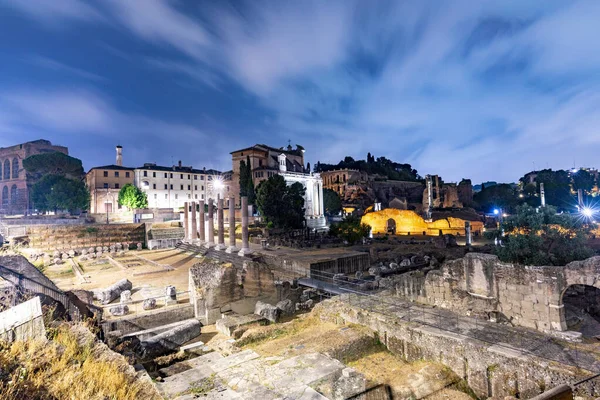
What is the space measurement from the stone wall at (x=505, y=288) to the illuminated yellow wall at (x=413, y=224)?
3206 centimetres

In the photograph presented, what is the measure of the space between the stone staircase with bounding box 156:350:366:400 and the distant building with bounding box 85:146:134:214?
62.6m

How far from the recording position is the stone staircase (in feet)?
19.6

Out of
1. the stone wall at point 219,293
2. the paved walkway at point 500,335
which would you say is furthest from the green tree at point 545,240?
the stone wall at point 219,293

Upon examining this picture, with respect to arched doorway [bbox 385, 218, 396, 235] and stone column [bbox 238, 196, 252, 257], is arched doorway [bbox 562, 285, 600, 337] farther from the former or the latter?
arched doorway [bbox 385, 218, 396, 235]

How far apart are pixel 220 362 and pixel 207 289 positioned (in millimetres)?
6215

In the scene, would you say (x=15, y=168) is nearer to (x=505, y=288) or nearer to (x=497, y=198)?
(x=505, y=288)

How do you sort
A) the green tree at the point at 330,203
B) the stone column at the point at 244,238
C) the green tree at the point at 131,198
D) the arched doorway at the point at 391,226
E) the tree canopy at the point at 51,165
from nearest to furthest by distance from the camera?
the stone column at the point at 244,238 → the arched doorway at the point at 391,226 → the green tree at the point at 131,198 → the tree canopy at the point at 51,165 → the green tree at the point at 330,203

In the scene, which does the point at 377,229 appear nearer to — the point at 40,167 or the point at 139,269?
the point at 139,269

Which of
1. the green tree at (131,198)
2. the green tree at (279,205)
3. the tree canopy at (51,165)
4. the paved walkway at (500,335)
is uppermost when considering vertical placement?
the tree canopy at (51,165)

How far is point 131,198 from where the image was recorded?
181ft

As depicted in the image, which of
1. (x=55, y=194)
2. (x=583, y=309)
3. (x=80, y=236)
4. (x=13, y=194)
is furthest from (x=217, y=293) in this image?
(x=13, y=194)

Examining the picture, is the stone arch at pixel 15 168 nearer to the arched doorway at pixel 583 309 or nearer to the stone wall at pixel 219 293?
the stone wall at pixel 219 293

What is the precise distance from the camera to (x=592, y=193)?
61.6 meters

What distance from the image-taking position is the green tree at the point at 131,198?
55.1 metres
